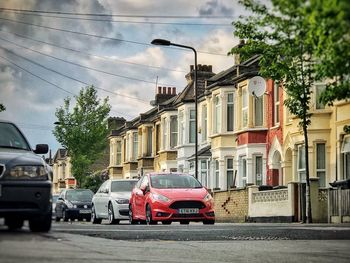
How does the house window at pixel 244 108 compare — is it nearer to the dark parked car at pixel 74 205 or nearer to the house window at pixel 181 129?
the dark parked car at pixel 74 205

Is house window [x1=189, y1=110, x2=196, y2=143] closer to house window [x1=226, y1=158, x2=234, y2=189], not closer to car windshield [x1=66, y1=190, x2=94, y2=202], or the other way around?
house window [x1=226, y1=158, x2=234, y2=189]

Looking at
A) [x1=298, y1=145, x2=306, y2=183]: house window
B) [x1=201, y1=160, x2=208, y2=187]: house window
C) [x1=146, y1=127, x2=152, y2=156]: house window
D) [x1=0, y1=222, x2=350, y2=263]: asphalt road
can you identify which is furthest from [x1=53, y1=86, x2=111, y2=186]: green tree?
[x1=0, y1=222, x2=350, y2=263]: asphalt road

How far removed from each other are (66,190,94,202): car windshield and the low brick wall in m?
6.61

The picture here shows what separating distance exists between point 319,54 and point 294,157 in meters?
28.8

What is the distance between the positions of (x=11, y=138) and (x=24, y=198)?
5.56ft

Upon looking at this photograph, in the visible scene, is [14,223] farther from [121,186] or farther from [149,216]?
[121,186]

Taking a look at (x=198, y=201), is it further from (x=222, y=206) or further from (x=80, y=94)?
(x=80, y=94)

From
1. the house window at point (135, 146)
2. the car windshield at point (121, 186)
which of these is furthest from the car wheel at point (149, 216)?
the house window at point (135, 146)

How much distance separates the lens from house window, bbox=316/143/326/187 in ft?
120

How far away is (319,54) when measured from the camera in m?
9.80

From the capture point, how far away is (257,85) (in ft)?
134

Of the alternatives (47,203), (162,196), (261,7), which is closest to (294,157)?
(261,7)

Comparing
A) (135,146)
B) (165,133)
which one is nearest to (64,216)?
(165,133)

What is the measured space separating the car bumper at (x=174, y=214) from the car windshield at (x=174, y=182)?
1.05 metres
